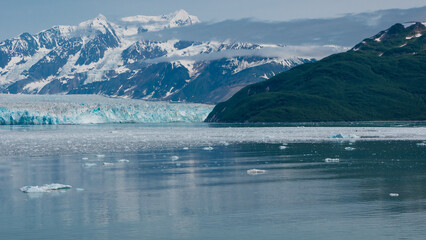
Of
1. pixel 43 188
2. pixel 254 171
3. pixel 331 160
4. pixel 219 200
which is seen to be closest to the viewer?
pixel 219 200

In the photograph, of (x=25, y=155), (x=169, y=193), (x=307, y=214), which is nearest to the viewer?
(x=307, y=214)

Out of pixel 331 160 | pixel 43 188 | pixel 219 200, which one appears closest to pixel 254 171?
pixel 331 160

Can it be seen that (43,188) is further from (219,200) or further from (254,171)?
(254,171)

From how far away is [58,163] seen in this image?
52.6 metres

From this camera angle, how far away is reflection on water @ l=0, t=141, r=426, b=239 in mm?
23719

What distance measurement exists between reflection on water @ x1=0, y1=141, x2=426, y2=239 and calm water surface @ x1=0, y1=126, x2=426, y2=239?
47 mm

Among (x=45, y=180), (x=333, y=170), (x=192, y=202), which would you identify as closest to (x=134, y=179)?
(x=45, y=180)

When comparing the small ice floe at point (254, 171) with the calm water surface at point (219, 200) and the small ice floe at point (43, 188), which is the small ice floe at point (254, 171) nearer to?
the calm water surface at point (219, 200)

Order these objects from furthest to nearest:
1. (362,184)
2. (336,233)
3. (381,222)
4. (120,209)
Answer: (362,184) < (120,209) < (381,222) < (336,233)

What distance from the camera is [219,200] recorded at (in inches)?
1215

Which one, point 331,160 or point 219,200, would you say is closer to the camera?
point 219,200

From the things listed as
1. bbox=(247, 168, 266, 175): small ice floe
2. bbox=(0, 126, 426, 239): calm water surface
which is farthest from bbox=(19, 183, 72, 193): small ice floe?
bbox=(247, 168, 266, 175): small ice floe

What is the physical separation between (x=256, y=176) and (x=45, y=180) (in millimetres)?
14649

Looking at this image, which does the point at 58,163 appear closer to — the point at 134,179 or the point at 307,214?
the point at 134,179
